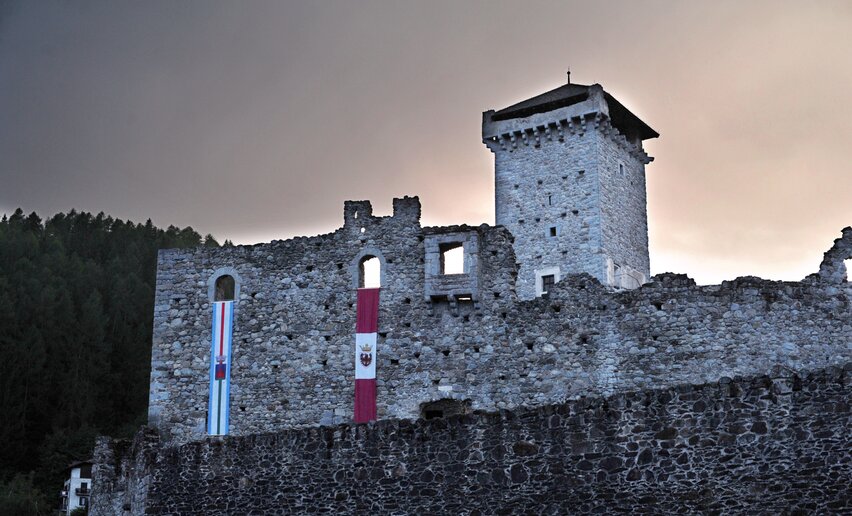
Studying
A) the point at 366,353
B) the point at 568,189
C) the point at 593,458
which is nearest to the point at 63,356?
the point at 568,189

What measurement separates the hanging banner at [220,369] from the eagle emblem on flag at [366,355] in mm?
3004

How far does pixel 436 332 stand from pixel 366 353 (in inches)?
59.8

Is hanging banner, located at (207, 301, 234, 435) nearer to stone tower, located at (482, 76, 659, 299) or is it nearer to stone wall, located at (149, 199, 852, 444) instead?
stone wall, located at (149, 199, 852, 444)

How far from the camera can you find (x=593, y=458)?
1259 centimetres

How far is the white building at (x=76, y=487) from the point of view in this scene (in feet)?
129

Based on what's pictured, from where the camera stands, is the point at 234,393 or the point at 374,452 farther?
the point at 234,393

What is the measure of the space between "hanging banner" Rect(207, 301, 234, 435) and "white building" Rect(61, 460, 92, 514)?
56.4ft

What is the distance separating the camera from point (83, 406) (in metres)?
46.0

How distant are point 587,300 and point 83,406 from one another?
30.0 meters

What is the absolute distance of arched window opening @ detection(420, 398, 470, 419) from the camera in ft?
72.7

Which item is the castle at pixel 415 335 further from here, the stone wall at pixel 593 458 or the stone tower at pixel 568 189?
Answer: the stone tower at pixel 568 189

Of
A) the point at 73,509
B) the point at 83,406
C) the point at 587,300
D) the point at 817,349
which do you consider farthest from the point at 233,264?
the point at 83,406

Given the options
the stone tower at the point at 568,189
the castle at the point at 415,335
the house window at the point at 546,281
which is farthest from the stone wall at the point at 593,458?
the stone tower at the point at 568,189

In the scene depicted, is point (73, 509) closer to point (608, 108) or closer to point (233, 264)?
point (233, 264)
